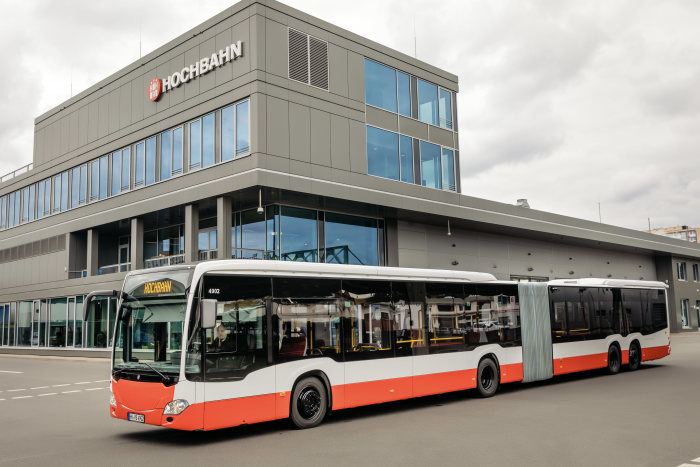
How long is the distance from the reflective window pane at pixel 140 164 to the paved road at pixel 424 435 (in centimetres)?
1774

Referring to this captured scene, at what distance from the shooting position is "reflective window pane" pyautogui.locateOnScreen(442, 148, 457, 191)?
3475cm

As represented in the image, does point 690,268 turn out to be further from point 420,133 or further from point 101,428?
point 101,428

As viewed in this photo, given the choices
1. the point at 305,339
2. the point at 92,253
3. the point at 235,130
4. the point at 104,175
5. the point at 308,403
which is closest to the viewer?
the point at 308,403

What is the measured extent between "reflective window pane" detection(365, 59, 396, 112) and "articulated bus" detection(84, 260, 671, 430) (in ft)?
53.1

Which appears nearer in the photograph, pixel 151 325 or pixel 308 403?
pixel 151 325

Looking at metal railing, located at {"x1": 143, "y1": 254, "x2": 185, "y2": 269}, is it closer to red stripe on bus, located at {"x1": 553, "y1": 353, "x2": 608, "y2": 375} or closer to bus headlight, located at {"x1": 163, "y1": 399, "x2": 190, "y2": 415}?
red stripe on bus, located at {"x1": 553, "y1": 353, "x2": 608, "y2": 375}

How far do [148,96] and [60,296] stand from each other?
14312 mm

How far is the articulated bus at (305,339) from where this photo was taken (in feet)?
31.7

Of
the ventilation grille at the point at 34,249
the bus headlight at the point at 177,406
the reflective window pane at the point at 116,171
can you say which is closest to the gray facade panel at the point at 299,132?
the reflective window pane at the point at 116,171

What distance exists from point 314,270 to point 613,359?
12.2 metres

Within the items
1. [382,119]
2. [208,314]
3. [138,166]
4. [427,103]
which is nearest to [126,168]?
[138,166]

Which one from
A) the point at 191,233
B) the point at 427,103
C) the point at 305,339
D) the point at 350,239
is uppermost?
the point at 427,103

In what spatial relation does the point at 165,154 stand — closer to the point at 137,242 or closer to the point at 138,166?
the point at 138,166

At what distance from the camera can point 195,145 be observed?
2870 centimetres
